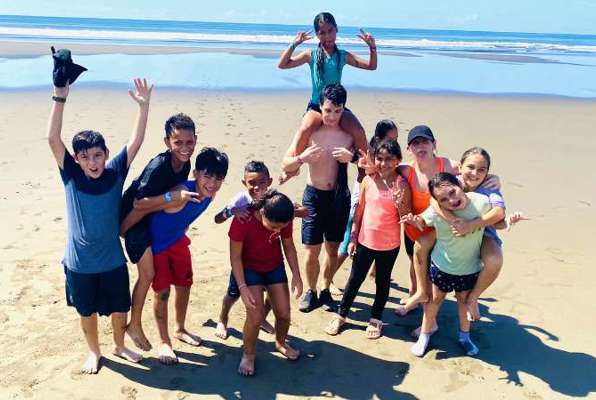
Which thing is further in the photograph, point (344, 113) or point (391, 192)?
point (344, 113)

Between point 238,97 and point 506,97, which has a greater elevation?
point 506,97

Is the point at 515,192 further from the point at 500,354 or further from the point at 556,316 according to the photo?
the point at 500,354

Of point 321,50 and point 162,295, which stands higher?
point 321,50

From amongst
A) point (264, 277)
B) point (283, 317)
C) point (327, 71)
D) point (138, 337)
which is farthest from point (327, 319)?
point (327, 71)

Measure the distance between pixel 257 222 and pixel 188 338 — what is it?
1392mm

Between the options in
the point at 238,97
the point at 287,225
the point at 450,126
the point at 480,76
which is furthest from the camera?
the point at 480,76

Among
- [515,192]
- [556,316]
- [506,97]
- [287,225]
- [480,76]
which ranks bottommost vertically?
[556,316]

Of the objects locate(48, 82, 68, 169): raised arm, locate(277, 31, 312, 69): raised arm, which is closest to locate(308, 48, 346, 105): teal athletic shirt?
locate(277, 31, 312, 69): raised arm

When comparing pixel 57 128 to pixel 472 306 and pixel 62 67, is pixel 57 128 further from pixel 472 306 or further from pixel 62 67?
pixel 472 306

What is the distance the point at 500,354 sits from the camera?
4.58 metres

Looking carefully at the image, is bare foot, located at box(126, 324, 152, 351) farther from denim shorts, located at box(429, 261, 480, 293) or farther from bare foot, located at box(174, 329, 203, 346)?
denim shorts, located at box(429, 261, 480, 293)

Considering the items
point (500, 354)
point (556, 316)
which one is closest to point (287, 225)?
point (500, 354)

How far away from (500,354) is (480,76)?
19.2 m

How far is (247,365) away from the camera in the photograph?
4234 millimetres
